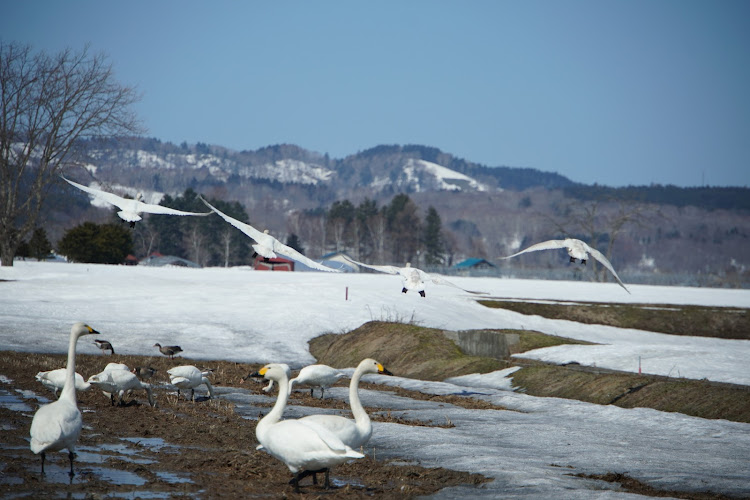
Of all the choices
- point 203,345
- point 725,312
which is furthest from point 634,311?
point 203,345

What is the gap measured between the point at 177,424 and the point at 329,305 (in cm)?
3036

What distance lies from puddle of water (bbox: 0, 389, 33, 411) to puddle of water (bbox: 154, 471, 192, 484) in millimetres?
6283

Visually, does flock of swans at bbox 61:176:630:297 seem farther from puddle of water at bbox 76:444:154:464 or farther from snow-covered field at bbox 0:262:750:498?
puddle of water at bbox 76:444:154:464

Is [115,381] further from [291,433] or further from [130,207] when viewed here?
[291,433]

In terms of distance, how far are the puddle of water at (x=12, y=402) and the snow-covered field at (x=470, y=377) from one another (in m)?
7.39

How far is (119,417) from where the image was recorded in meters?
17.1

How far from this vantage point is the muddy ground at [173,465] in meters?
11.1

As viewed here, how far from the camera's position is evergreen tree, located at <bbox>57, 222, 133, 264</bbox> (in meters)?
97.1

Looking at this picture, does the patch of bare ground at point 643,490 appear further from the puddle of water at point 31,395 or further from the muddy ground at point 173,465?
the puddle of water at point 31,395

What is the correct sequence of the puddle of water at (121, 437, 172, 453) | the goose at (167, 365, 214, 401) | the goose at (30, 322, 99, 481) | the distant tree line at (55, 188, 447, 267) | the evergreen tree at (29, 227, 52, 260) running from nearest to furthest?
the goose at (30, 322, 99, 481)
the puddle of water at (121, 437, 172, 453)
the goose at (167, 365, 214, 401)
the evergreen tree at (29, 227, 52, 260)
the distant tree line at (55, 188, 447, 267)

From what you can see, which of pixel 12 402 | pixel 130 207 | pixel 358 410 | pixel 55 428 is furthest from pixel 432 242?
pixel 55 428

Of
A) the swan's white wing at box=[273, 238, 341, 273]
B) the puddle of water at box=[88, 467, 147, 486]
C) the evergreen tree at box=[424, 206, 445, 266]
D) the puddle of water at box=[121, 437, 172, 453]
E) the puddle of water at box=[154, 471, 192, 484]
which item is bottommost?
the puddle of water at box=[121, 437, 172, 453]

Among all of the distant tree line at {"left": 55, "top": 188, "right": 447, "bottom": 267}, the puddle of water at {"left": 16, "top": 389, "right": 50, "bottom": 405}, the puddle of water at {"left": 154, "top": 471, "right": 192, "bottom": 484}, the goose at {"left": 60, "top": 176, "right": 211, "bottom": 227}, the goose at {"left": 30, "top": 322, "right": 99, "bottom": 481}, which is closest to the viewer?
the goose at {"left": 30, "top": 322, "right": 99, "bottom": 481}

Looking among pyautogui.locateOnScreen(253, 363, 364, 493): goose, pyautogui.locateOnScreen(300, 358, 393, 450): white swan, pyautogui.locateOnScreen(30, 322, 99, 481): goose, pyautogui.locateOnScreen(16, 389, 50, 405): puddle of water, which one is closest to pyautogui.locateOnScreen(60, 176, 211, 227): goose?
pyautogui.locateOnScreen(16, 389, 50, 405): puddle of water
